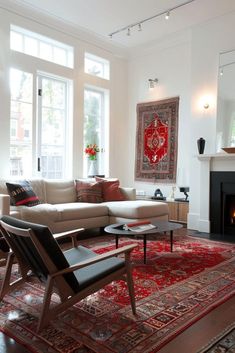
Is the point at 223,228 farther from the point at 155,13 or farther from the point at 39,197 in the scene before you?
the point at 155,13

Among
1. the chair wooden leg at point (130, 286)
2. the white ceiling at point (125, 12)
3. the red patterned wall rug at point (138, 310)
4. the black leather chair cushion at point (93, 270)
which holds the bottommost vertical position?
the red patterned wall rug at point (138, 310)

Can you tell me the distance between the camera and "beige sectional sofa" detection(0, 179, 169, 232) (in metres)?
4.08

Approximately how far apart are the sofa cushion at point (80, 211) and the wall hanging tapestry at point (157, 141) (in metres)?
1.80

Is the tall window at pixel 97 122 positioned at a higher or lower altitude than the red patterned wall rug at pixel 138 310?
higher

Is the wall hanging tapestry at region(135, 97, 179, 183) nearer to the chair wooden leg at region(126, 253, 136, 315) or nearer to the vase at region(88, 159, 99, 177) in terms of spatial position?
the vase at region(88, 159, 99, 177)

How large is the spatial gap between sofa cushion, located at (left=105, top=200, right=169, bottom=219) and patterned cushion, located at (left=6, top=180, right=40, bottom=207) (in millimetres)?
1190

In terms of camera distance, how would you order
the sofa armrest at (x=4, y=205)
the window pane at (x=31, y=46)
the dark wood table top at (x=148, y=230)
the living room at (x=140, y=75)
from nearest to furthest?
the dark wood table top at (x=148, y=230) → the sofa armrest at (x=4, y=205) → the living room at (x=140, y=75) → the window pane at (x=31, y=46)

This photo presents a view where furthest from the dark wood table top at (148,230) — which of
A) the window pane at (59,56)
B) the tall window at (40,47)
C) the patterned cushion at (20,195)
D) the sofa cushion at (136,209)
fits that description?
the window pane at (59,56)

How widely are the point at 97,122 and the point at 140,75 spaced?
1.33 m

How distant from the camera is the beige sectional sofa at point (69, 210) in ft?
13.4

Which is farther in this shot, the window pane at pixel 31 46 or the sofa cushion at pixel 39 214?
the window pane at pixel 31 46

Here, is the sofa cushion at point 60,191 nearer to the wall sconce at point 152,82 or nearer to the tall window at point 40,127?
the tall window at point 40,127

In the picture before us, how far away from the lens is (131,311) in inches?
90.7

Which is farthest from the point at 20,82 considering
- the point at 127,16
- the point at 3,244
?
the point at 3,244
